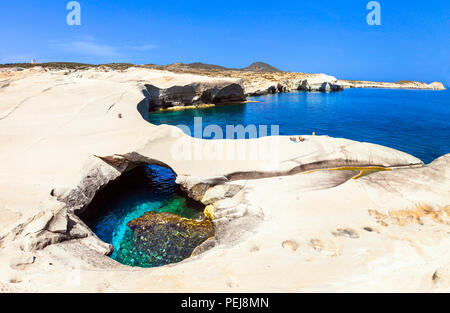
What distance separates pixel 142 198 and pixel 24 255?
8.73m

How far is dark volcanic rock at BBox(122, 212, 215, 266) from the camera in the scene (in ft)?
37.4

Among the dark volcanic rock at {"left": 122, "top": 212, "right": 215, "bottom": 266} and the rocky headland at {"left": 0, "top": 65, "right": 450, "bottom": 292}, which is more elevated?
the rocky headland at {"left": 0, "top": 65, "right": 450, "bottom": 292}

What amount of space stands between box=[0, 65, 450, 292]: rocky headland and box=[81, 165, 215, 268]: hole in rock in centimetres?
43

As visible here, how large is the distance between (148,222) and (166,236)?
1723mm

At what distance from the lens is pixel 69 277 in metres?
7.17

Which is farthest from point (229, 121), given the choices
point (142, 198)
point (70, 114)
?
point (142, 198)

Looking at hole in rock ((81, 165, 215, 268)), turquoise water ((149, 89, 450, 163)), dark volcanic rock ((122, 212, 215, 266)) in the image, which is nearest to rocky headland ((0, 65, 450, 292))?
dark volcanic rock ((122, 212, 215, 266))

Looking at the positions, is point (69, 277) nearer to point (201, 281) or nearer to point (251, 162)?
point (201, 281)

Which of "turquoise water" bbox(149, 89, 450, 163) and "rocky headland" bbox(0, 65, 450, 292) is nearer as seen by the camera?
"rocky headland" bbox(0, 65, 450, 292)

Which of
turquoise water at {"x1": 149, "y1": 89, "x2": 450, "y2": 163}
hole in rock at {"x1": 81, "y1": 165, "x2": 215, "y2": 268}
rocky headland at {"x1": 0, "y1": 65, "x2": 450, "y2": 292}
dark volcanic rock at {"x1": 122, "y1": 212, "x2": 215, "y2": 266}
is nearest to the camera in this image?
rocky headland at {"x1": 0, "y1": 65, "x2": 450, "y2": 292}

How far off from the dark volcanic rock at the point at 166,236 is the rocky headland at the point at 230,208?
0.79 ft

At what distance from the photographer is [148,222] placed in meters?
13.6

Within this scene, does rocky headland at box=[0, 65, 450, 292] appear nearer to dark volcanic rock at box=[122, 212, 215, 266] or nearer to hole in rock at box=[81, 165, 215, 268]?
dark volcanic rock at box=[122, 212, 215, 266]

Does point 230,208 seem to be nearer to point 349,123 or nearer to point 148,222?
point 148,222
